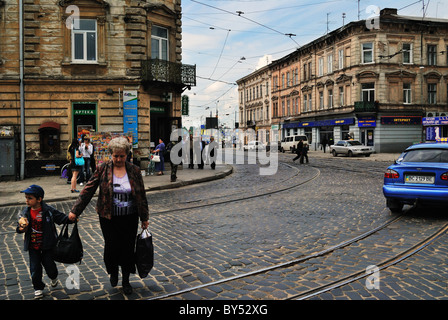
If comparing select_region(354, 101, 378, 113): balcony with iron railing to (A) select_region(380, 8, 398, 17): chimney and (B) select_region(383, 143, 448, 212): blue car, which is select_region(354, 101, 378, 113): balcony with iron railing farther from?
(B) select_region(383, 143, 448, 212): blue car

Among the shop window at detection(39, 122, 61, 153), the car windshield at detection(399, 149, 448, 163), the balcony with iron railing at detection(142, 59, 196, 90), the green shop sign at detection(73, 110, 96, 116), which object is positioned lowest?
the car windshield at detection(399, 149, 448, 163)

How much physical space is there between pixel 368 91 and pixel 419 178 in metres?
35.3

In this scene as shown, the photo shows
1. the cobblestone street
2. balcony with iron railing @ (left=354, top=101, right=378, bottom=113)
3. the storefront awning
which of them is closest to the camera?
the cobblestone street

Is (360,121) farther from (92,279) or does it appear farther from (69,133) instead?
(92,279)

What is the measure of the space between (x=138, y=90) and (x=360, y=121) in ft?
92.8

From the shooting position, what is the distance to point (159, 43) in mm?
20781

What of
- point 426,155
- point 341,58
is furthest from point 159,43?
point 341,58

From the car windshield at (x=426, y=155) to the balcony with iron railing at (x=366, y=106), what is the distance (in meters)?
32.7

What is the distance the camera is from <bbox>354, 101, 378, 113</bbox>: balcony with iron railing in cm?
3950

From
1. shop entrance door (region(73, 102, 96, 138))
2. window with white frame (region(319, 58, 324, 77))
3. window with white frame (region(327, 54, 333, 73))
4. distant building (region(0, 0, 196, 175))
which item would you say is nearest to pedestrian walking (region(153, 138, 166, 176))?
distant building (region(0, 0, 196, 175))

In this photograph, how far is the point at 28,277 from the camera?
4969 millimetres

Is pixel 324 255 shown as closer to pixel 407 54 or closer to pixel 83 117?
pixel 83 117

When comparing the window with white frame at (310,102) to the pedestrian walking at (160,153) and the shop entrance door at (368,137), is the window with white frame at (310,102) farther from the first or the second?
the pedestrian walking at (160,153)

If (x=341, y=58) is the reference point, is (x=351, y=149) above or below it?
below
